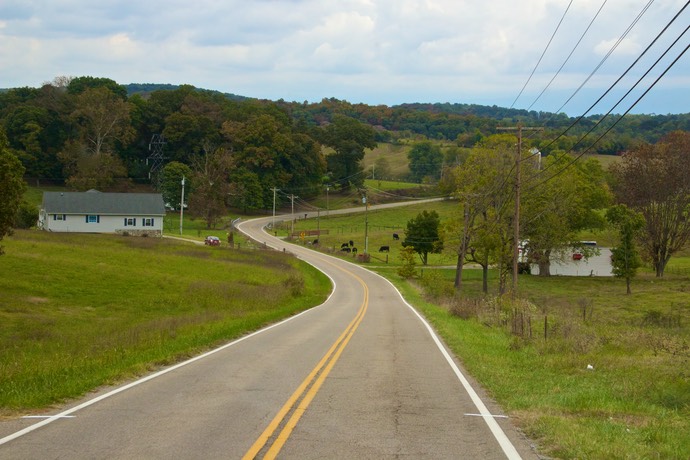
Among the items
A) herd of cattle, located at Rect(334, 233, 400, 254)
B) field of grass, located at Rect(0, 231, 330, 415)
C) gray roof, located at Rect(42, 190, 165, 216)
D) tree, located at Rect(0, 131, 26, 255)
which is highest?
gray roof, located at Rect(42, 190, 165, 216)

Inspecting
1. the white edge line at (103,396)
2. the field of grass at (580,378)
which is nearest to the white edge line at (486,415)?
the field of grass at (580,378)

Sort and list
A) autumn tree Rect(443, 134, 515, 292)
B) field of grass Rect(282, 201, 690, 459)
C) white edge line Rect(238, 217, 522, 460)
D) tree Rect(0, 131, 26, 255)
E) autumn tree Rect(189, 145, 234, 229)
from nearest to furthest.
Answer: white edge line Rect(238, 217, 522, 460), field of grass Rect(282, 201, 690, 459), tree Rect(0, 131, 26, 255), autumn tree Rect(443, 134, 515, 292), autumn tree Rect(189, 145, 234, 229)

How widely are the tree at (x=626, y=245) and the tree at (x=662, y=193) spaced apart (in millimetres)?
2450

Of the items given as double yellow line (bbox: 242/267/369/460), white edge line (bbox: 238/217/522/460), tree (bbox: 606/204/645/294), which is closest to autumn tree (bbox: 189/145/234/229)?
tree (bbox: 606/204/645/294)

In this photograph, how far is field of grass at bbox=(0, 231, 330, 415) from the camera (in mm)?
13844

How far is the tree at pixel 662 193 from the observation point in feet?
237

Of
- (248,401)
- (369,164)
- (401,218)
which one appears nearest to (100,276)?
(248,401)

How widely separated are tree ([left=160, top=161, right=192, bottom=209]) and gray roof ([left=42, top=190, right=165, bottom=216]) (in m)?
25.0

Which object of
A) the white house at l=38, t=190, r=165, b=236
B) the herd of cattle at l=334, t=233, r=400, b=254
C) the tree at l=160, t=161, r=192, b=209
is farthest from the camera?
the tree at l=160, t=161, r=192, b=209

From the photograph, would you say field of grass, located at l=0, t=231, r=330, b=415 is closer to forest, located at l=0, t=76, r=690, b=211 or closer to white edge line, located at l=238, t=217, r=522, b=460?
white edge line, located at l=238, t=217, r=522, b=460

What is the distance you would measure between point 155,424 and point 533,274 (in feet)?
233

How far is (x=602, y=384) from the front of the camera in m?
13.4

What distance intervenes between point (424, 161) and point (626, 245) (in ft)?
361

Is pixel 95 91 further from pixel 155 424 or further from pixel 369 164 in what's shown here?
pixel 155 424
